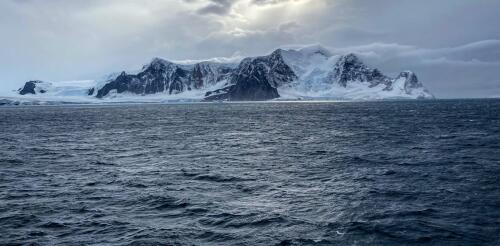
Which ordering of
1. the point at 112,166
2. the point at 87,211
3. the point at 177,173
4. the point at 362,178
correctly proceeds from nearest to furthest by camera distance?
the point at 87,211, the point at 362,178, the point at 177,173, the point at 112,166

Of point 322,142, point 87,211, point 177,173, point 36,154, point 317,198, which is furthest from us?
point 322,142

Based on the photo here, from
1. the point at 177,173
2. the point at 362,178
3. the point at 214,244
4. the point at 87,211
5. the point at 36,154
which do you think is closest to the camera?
the point at 214,244

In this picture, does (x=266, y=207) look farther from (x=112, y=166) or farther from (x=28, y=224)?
(x=112, y=166)

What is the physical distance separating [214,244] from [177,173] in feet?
65.0

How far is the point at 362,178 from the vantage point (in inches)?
1414

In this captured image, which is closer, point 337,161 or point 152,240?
point 152,240

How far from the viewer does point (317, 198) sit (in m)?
29.3

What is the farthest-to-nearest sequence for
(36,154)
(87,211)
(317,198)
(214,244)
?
1. (36,154)
2. (317,198)
3. (87,211)
4. (214,244)

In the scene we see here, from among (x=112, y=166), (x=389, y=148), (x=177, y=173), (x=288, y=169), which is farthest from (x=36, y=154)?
(x=389, y=148)

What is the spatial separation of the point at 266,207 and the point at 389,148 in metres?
32.7

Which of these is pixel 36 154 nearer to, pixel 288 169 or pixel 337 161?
pixel 288 169

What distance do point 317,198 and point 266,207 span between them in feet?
13.3

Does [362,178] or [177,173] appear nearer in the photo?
[362,178]

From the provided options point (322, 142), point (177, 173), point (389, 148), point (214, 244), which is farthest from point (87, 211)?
point (322, 142)
